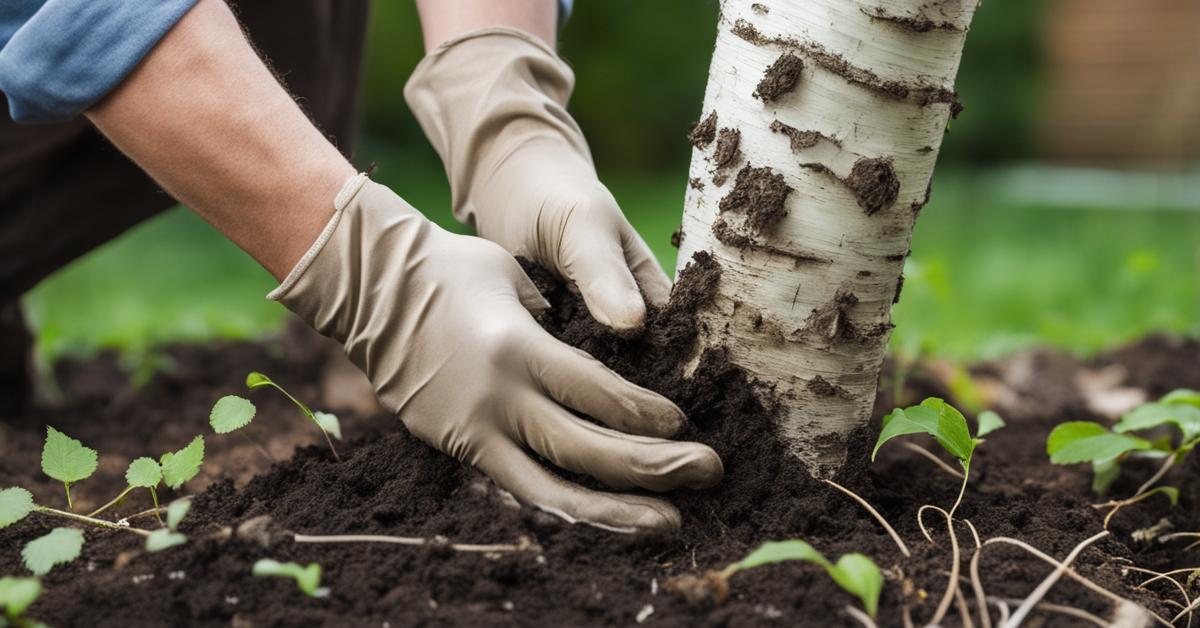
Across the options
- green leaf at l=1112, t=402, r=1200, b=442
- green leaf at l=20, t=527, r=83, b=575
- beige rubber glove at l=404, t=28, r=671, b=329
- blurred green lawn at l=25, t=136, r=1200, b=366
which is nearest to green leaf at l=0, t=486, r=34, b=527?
green leaf at l=20, t=527, r=83, b=575

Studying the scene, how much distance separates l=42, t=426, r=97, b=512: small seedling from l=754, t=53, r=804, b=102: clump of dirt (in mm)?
1102

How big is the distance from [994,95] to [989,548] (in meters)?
8.04

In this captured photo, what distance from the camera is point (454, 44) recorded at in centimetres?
205

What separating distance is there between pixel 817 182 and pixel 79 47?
1124 millimetres

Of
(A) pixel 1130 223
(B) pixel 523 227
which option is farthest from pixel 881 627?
(A) pixel 1130 223

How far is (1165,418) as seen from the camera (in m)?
1.83

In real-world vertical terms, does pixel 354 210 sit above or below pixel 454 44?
below

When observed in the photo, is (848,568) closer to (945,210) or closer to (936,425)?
(936,425)

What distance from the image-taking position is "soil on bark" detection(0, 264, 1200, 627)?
1.27m

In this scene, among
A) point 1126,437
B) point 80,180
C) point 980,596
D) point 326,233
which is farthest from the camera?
point 80,180

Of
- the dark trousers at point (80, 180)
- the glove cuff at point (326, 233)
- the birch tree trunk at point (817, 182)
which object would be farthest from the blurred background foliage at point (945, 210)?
the glove cuff at point (326, 233)

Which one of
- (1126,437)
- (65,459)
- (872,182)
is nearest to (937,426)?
(872,182)

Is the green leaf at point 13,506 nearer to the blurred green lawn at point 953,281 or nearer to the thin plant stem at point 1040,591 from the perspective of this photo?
the thin plant stem at point 1040,591

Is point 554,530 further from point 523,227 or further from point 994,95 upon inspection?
point 994,95
